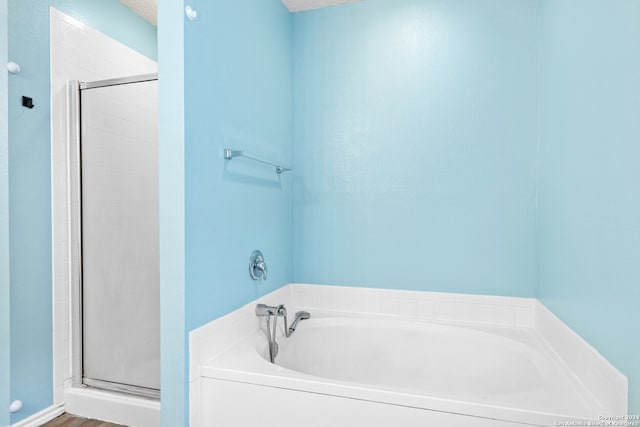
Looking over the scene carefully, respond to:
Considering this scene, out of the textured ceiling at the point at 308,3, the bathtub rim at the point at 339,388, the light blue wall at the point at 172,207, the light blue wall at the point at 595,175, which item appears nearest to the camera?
the light blue wall at the point at 595,175

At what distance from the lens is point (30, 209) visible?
6.54 feet

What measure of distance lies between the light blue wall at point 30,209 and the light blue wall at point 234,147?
1.19m

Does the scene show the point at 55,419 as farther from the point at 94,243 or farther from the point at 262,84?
the point at 262,84

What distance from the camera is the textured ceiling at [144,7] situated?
2428 mm

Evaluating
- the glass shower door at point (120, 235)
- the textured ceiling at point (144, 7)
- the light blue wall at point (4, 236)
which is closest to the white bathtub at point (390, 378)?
the glass shower door at point (120, 235)

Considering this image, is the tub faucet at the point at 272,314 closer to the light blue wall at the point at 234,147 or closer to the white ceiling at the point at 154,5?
the light blue wall at the point at 234,147

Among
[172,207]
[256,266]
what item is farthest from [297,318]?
[172,207]

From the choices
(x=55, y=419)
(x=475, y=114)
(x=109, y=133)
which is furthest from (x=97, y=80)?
(x=475, y=114)

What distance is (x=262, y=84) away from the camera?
79.9 inches

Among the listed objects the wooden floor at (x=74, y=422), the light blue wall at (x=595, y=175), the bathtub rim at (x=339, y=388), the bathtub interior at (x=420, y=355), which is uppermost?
the light blue wall at (x=595, y=175)

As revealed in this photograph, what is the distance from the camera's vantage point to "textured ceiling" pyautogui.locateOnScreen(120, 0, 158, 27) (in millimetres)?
2428

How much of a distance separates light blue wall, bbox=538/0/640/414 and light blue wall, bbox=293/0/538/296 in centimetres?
23

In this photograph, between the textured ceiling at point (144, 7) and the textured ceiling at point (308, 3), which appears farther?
the textured ceiling at point (144, 7)

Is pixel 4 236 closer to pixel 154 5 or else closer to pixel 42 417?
pixel 42 417
